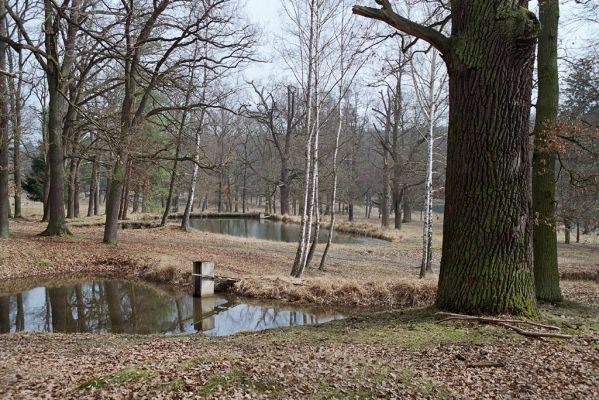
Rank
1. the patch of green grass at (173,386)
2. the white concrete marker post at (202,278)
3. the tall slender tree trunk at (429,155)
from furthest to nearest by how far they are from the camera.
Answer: the tall slender tree trunk at (429,155) → the white concrete marker post at (202,278) → the patch of green grass at (173,386)

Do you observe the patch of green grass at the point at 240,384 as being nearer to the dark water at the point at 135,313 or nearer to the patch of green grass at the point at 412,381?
the patch of green grass at the point at 412,381

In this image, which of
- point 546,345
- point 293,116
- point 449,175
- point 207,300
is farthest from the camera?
point 293,116

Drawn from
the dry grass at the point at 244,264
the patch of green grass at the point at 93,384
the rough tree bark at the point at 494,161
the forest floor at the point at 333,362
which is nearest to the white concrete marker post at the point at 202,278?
the dry grass at the point at 244,264

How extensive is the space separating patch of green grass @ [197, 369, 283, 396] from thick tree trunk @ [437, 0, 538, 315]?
2987 mm

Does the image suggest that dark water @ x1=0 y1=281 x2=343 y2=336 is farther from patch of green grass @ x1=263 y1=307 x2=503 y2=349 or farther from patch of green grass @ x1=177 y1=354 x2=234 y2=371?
patch of green grass @ x1=177 y1=354 x2=234 y2=371

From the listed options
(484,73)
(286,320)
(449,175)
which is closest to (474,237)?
(449,175)

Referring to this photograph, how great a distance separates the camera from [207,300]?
12.4 meters

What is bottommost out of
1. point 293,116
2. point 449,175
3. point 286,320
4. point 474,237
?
point 286,320

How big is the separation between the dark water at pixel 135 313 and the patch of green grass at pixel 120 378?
17.9 ft

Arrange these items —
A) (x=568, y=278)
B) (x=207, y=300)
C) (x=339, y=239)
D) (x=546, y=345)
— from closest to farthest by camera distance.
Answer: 1. (x=546, y=345)
2. (x=207, y=300)
3. (x=568, y=278)
4. (x=339, y=239)

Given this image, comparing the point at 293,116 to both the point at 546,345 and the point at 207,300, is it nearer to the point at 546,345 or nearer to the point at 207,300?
the point at 207,300

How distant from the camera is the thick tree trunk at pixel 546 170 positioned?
7.88 metres

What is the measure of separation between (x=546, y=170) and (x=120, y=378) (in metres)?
7.32

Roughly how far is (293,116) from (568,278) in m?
28.3
